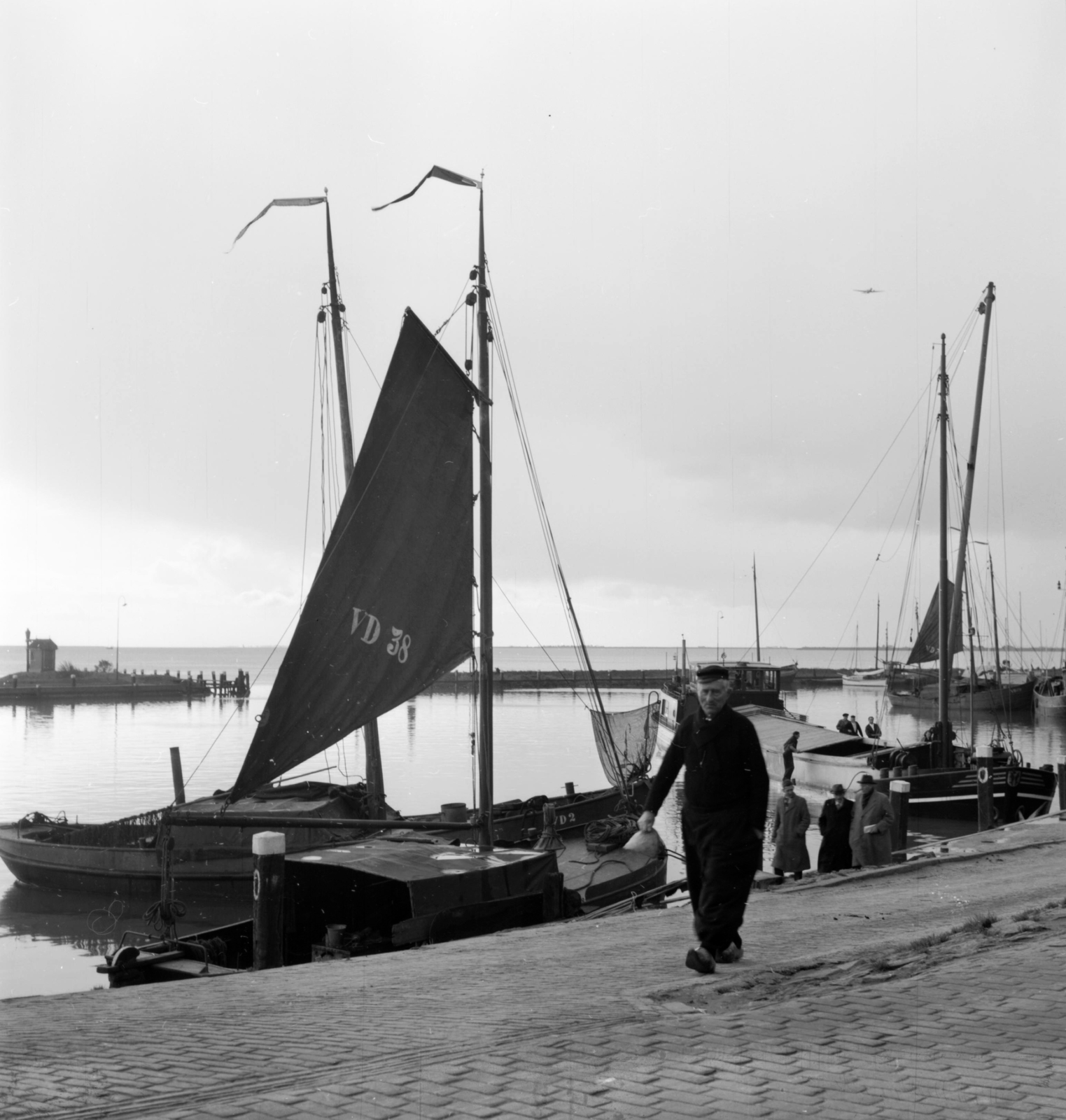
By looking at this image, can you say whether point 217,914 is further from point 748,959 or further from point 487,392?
point 748,959

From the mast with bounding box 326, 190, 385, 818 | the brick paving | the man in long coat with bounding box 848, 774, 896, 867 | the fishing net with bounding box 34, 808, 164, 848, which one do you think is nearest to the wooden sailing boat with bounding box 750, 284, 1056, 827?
the man in long coat with bounding box 848, 774, 896, 867

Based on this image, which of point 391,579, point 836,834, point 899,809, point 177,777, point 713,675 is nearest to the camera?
point 713,675

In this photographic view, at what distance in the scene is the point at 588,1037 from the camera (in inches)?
194

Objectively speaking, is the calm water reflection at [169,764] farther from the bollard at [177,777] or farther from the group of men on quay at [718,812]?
the group of men on quay at [718,812]

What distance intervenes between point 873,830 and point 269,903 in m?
7.75

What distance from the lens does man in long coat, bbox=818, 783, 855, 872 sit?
14.6 meters

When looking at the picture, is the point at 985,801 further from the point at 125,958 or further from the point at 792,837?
the point at 125,958

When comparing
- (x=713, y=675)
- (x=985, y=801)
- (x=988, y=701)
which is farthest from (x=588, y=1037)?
(x=988, y=701)

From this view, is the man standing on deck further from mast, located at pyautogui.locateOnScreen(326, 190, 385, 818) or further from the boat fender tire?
mast, located at pyautogui.locateOnScreen(326, 190, 385, 818)

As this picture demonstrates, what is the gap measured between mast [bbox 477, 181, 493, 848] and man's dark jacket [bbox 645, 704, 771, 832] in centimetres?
748

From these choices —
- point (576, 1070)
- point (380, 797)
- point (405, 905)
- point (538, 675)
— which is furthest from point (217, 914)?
point (538, 675)

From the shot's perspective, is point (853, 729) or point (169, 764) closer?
point (853, 729)

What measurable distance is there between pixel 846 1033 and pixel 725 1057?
0.69m

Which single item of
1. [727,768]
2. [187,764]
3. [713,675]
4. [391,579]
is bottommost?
[187,764]
